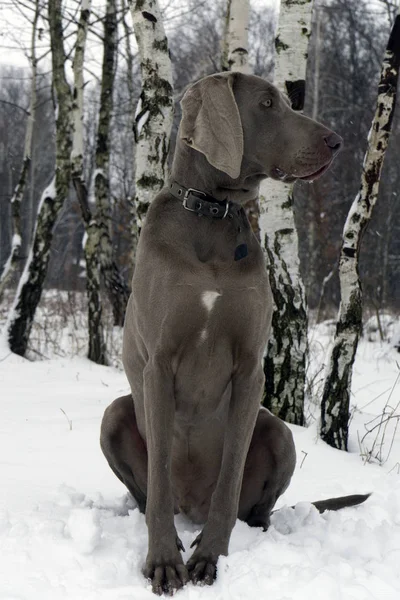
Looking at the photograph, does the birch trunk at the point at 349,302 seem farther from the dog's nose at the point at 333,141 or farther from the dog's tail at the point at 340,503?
the dog's nose at the point at 333,141

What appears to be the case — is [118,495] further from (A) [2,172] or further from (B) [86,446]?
(A) [2,172]

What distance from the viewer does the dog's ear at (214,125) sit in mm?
2443

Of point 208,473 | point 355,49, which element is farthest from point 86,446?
point 355,49

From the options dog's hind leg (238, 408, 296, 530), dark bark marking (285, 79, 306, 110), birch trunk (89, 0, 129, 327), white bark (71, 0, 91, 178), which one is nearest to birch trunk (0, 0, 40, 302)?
birch trunk (89, 0, 129, 327)

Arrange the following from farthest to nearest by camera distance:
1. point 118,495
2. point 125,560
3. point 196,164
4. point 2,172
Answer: point 2,172 < point 118,495 < point 196,164 < point 125,560

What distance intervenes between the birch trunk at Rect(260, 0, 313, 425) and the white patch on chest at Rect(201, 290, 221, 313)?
2.14m

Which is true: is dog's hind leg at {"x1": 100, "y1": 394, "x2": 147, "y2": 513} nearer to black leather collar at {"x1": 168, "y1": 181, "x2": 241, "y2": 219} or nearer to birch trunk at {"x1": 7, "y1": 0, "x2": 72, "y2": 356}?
black leather collar at {"x1": 168, "y1": 181, "x2": 241, "y2": 219}

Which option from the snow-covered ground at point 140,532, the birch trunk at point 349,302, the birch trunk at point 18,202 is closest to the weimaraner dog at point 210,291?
the snow-covered ground at point 140,532

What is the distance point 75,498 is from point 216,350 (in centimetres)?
98

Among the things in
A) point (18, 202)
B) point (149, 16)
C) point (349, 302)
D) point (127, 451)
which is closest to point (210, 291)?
point (127, 451)

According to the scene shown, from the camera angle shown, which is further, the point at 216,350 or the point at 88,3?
the point at 88,3

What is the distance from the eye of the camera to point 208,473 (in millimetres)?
2857

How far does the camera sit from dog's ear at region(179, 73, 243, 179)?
2443 mm

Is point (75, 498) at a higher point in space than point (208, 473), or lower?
lower
